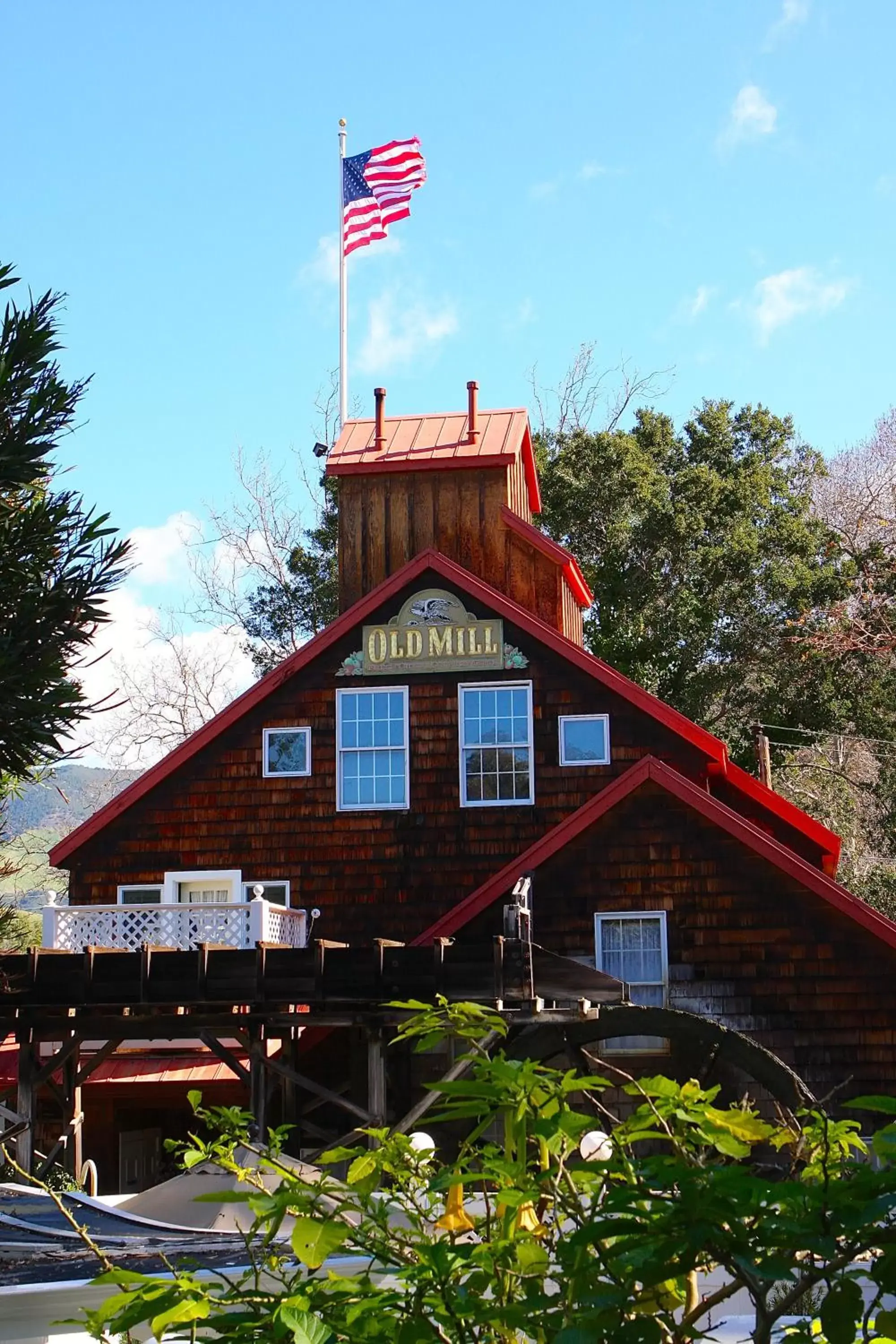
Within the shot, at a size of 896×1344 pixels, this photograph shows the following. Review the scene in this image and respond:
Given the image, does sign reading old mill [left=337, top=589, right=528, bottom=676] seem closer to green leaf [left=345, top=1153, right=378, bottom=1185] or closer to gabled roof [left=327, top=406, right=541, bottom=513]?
gabled roof [left=327, top=406, right=541, bottom=513]

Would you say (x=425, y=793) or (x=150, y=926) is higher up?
(x=425, y=793)

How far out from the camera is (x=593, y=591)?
38.6 m

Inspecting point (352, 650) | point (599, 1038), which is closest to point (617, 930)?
point (599, 1038)

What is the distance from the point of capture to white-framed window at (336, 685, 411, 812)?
70.4 ft

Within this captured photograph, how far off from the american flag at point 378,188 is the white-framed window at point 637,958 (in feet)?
50.3

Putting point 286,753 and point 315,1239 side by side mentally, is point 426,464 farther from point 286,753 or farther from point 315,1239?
point 315,1239

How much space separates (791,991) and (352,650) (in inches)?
308

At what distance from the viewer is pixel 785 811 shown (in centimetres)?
2233

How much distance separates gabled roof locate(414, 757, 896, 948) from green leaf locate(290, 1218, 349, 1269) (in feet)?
50.6

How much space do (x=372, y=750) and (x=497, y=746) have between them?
1.81m

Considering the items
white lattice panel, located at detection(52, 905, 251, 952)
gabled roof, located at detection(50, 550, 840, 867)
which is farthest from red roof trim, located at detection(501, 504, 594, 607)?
white lattice panel, located at detection(52, 905, 251, 952)

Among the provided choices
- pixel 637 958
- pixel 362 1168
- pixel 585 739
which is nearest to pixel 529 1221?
pixel 362 1168

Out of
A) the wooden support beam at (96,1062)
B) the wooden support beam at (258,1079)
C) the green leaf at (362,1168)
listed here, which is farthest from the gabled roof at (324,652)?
the green leaf at (362,1168)

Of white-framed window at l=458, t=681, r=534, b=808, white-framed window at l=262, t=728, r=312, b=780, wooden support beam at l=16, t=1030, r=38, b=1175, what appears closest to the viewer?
wooden support beam at l=16, t=1030, r=38, b=1175
